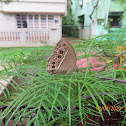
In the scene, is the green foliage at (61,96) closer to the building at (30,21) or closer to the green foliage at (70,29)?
the building at (30,21)

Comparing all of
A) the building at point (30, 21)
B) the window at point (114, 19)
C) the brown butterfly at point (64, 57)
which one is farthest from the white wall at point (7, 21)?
the brown butterfly at point (64, 57)

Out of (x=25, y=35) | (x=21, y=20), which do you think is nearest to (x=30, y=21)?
(x=21, y=20)

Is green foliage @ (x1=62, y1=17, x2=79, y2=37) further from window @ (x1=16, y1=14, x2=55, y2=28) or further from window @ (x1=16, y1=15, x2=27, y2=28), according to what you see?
window @ (x1=16, y1=15, x2=27, y2=28)

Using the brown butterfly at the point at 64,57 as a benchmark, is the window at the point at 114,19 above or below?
above

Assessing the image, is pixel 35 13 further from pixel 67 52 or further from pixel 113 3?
pixel 67 52

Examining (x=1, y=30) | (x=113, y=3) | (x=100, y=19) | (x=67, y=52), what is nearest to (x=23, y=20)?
(x=1, y=30)

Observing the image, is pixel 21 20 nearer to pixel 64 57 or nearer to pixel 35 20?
pixel 35 20

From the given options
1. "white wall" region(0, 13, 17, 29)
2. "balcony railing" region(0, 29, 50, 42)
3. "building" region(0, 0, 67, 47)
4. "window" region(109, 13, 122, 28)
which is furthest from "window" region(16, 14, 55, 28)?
"window" region(109, 13, 122, 28)
